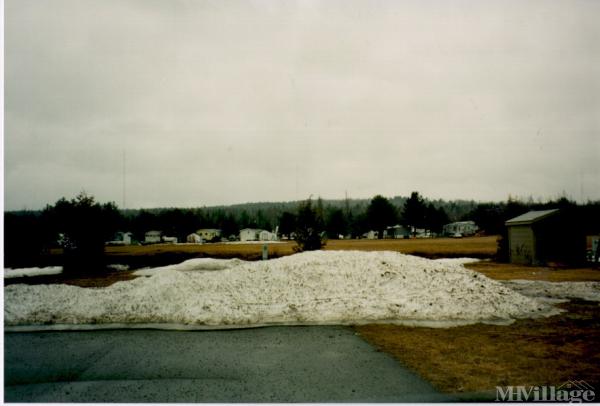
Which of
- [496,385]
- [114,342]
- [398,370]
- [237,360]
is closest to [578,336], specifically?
[496,385]

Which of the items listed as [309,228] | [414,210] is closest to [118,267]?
[309,228]

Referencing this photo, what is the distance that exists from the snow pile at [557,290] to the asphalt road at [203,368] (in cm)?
813


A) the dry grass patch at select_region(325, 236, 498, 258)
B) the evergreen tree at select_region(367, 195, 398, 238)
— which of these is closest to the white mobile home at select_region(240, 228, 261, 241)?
the evergreen tree at select_region(367, 195, 398, 238)

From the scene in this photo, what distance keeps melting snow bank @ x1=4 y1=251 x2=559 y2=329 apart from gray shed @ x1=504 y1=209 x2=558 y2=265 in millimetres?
12473

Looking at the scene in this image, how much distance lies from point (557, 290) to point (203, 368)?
1274 centimetres

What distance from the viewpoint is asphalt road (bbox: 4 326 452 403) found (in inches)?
208

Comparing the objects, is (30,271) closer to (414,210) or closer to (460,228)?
(414,210)

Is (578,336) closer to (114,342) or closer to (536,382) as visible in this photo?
(536,382)

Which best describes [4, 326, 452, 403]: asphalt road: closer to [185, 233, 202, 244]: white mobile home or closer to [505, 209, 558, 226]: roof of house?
[505, 209, 558, 226]: roof of house

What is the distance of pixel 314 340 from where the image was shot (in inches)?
301

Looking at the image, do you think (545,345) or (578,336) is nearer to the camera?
(545,345)

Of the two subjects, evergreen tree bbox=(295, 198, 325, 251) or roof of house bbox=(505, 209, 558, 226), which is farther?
roof of house bbox=(505, 209, 558, 226)

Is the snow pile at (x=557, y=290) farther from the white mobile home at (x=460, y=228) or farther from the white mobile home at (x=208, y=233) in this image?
the white mobile home at (x=208, y=233)

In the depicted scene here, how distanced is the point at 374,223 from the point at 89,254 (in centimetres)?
7879
